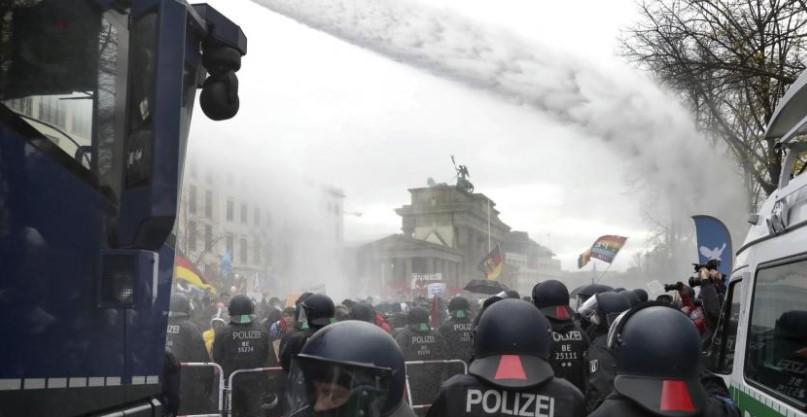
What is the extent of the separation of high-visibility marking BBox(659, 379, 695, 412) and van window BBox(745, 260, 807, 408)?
1009 millimetres

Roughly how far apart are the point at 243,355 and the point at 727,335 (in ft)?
18.3

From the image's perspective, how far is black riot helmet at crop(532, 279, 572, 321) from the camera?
6.71 meters

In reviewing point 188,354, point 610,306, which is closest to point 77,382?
point 610,306

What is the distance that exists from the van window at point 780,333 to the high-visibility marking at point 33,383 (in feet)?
10.2

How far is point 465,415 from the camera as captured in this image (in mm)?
3355

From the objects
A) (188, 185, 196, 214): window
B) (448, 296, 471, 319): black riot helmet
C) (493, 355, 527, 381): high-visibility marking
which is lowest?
(448, 296, 471, 319): black riot helmet

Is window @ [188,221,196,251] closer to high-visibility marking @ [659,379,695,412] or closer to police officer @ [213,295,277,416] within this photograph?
police officer @ [213,295,277,416]

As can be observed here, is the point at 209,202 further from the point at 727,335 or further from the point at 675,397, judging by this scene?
the point at 675,397

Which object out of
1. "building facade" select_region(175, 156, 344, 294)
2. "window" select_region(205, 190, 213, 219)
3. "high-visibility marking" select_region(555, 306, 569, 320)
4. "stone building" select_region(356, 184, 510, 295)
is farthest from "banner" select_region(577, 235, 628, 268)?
"stone building" select_region(356, 184, 510, 295)

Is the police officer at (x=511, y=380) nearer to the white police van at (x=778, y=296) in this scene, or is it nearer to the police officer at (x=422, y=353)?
the white police van at (x=778, y=296)

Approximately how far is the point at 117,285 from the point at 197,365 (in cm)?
615

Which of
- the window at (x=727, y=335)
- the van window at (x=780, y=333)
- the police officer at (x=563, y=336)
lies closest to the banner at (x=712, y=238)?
the police officer at (x=563, y=336)

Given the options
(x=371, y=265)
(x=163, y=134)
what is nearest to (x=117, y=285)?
(x=163, y=134)

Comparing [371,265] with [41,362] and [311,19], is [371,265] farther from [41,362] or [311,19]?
[41,362]
